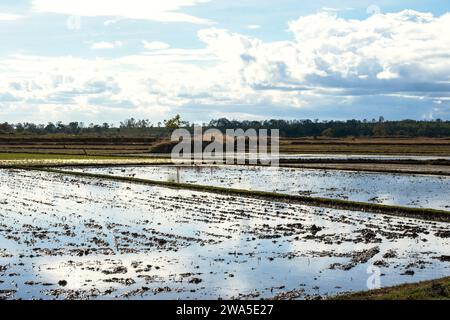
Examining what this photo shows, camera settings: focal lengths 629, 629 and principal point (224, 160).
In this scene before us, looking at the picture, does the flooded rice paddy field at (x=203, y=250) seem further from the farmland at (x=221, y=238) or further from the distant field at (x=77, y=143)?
the distant field at (x=77, y=143)

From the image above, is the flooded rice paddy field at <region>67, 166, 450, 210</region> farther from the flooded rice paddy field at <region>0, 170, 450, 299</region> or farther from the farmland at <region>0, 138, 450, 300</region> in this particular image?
the flooded rice paddy field at <region>0, 170, 450, 299</region>

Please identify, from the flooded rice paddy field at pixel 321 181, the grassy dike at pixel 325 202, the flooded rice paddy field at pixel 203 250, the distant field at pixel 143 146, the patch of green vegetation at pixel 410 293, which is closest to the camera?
the patch of green vegetation at pixel 410 293

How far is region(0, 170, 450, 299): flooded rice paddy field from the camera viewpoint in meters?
11.4

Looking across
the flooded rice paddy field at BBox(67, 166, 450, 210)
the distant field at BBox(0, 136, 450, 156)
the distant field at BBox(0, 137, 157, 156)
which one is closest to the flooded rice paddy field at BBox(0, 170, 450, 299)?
the flooded rice paddy field at BBox(67, 166, 450, 210)

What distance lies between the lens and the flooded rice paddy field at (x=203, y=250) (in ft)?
37.4

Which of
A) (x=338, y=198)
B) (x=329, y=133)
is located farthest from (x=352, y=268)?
(x=329, y=133)

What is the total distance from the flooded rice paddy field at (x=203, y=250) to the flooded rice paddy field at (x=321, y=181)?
3.99 meters

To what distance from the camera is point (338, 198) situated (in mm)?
24719

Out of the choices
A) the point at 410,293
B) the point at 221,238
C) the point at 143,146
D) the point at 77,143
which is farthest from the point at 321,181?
the point at 77,143

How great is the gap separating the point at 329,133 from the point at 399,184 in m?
90.6

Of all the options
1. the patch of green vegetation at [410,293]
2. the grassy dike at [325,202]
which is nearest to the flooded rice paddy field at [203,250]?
the patch of green vegetation at [410,293]

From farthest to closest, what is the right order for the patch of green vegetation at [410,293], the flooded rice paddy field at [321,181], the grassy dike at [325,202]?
the flooded rice paddy field at [321,181] → the grassy dike at [325,202] → the patch of green vegetation at [410,293]

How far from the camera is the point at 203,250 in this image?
14.7 m
